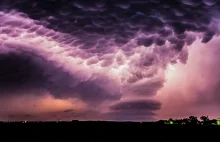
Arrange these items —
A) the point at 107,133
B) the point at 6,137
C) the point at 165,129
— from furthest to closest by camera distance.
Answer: the point at 165,129 → the point at 107,133 → the point at 6,137

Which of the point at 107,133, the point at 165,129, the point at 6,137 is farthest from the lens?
the point at 165,129

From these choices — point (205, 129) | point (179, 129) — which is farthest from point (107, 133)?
point (205, 129)

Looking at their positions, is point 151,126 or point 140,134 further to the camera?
point 151,126

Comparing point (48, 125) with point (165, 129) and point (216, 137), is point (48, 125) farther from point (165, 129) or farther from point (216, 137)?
point (216, 137)
